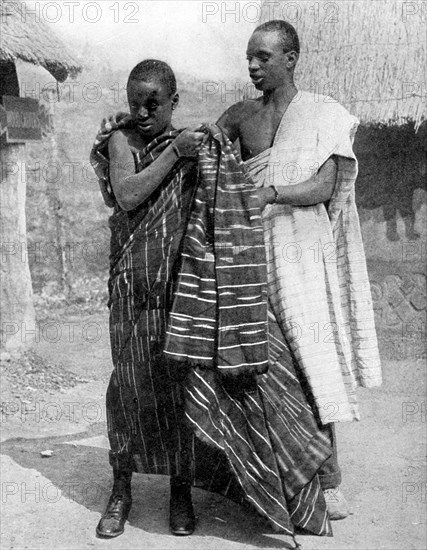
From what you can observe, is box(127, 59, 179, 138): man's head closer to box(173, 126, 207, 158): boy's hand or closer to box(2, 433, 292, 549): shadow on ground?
box(173, 126, 207, 158): boy's hand

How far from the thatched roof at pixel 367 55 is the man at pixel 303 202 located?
255 cm

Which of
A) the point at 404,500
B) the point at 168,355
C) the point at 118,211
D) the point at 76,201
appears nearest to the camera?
the point at 168,355

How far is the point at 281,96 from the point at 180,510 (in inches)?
69.9

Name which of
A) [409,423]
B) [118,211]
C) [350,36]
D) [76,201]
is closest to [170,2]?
[76,201]

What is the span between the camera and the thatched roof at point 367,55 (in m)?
5.83

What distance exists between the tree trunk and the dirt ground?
11.2 inches

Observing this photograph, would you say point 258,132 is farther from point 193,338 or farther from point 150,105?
point 193,338

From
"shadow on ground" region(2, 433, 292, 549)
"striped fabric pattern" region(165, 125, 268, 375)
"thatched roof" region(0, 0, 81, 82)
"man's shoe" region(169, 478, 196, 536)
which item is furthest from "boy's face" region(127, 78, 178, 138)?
"thatched roof" region(0, 0, 81, 82)

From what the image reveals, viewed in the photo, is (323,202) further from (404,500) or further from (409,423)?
Answer: (409,423)

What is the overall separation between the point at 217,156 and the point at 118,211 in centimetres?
48

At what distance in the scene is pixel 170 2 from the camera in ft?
46.4

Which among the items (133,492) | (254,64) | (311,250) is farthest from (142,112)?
(133,492)

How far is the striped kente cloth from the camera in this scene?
10.5 feet

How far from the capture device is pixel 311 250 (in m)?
3.42
